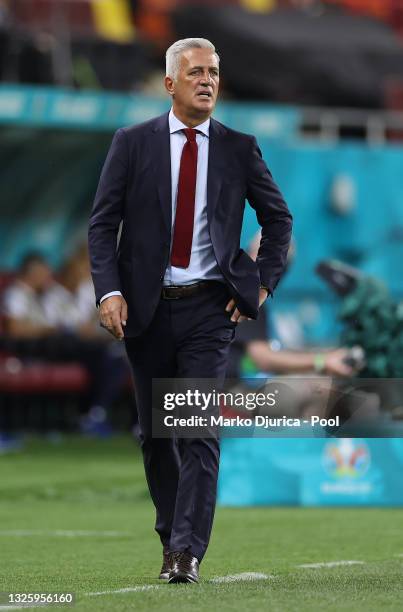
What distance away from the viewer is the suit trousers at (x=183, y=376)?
6316mm

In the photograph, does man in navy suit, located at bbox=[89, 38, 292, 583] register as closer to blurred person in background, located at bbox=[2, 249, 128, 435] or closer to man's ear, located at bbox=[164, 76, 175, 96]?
→ man's ear, located at bbox=[164, 76, 175, 96]

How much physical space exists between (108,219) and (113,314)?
38cm

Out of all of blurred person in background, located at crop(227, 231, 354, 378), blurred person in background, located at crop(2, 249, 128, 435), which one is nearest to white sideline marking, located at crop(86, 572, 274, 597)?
blurred person in background, located at crop(227, 231, 354, 378)

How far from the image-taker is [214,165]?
6.50m

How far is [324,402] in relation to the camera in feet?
24.5

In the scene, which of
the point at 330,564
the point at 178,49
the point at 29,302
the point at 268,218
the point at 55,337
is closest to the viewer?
the point at 178,49

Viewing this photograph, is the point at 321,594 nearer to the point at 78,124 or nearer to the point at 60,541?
the point at 60,541

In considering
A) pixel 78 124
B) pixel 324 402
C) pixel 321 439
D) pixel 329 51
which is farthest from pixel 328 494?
pixel 329 51

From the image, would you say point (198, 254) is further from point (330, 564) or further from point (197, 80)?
point (330, 564)

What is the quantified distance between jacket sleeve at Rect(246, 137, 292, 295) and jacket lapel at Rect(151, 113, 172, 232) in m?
0.33

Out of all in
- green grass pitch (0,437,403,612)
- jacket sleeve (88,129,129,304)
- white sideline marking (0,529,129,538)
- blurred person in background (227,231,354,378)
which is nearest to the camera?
green grass pitch (0,437,403,612)

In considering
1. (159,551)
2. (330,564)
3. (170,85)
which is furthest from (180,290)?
(159,551)

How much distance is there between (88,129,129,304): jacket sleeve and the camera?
21.0 feet

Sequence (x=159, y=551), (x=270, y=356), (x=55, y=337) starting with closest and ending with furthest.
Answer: (x=159, y=551) → (x=270, y=356) → (x=55, y=337)
